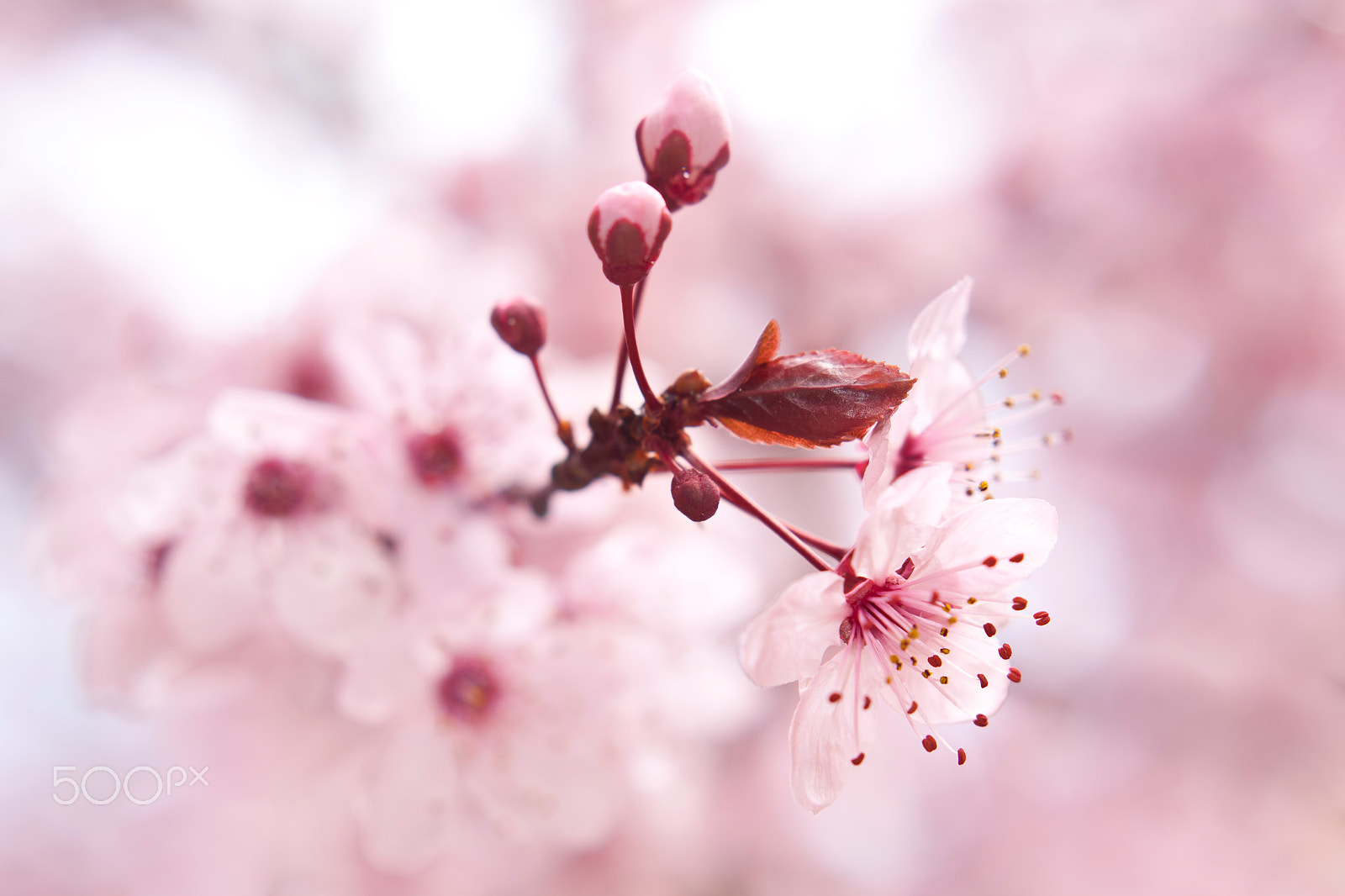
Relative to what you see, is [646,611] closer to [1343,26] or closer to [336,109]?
[336,109]

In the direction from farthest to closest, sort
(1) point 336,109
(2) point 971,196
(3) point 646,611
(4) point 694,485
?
(2) point 971,196, (1) point 336,109, (3) point 646,611, (4) point 694,485

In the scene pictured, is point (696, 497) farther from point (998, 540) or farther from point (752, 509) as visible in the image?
point (998, 540)

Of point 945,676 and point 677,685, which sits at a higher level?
point 677,685

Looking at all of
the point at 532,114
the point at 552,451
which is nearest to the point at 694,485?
the point at 552,451

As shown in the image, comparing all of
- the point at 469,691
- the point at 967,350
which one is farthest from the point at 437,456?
the point at 967,350

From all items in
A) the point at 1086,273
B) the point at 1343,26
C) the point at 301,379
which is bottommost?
the point at 301,379

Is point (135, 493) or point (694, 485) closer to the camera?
point (694, 485)

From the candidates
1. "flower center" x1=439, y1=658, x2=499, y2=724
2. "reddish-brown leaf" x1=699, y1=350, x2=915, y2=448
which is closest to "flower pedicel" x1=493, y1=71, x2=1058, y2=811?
"reddish-brown leaf" x1=699, y1=350, x2=915, y2=448
